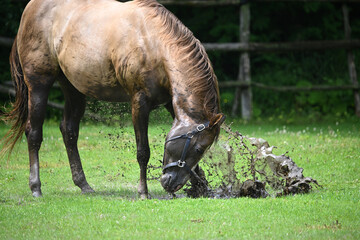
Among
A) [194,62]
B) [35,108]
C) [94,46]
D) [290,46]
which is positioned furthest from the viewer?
[290,46]

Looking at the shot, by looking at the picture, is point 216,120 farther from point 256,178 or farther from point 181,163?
point 256,178

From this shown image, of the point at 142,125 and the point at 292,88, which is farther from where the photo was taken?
the point at 292,88

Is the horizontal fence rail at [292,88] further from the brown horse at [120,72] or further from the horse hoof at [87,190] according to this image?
the horse hoof at [87,190]

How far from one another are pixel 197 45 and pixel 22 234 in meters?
2.50

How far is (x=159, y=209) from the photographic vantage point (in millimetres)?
5414

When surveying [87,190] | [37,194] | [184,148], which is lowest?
[87,190]

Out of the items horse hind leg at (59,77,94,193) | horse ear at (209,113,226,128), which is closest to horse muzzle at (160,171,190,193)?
horse ear at (209,113,226,128)

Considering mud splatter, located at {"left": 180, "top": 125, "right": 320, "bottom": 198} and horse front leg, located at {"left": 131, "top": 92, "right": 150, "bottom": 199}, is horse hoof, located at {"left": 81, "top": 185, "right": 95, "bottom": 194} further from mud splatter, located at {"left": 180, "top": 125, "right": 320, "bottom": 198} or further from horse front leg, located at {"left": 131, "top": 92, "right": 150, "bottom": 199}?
mud splatter, located at {"left": 180, "top": 125, "right": 320, "bottom": 198}

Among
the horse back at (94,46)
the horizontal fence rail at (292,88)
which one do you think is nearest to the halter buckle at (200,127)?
the horse back at (94,46)

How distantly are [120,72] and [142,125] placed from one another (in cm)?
60

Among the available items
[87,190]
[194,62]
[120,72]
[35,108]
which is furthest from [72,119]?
[194,62]

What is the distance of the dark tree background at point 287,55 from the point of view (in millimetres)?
13539

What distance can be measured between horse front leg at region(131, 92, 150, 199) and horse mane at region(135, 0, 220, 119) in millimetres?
587

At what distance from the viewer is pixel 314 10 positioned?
13.5m
